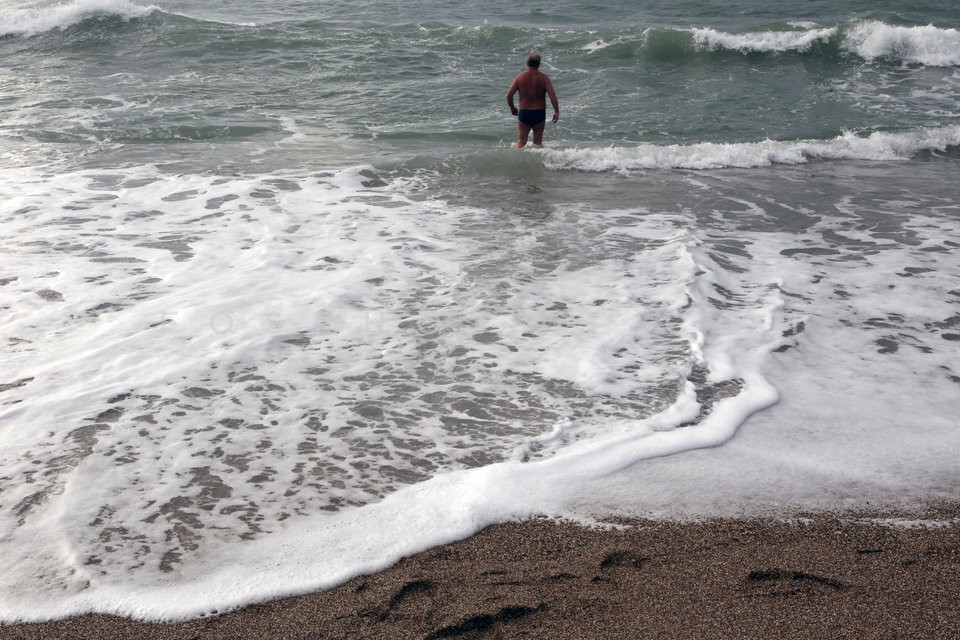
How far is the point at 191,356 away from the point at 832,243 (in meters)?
5.65

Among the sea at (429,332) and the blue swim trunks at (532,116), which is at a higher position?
the blue swim trunks at (532,116)

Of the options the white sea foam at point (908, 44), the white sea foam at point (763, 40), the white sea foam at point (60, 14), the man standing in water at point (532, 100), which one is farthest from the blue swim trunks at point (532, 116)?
the white sea foam at point (60, 14)

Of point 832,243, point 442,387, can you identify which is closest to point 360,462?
point 442,387

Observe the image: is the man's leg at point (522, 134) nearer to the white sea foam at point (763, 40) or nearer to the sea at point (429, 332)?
the sea at point (429, 332)

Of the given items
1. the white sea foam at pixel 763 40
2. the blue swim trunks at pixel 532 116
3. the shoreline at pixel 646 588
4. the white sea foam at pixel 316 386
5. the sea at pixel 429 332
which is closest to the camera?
the shoreline at pixel 646 588

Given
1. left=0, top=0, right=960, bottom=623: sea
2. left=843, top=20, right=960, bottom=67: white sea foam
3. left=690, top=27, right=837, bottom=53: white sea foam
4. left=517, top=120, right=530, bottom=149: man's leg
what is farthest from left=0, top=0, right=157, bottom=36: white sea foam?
left=843, top=20, right=960, bottom=67: white sea foam

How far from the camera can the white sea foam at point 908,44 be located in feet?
53.8

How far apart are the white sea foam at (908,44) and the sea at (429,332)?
4354 mm

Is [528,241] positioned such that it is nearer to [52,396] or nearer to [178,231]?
[178,231]

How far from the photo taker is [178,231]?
720cm

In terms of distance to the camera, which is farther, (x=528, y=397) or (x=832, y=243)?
(x=832, y=243)

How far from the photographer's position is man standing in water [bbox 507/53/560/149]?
10.5m

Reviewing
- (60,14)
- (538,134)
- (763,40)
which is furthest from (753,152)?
(60,14)

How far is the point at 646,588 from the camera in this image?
288cm
